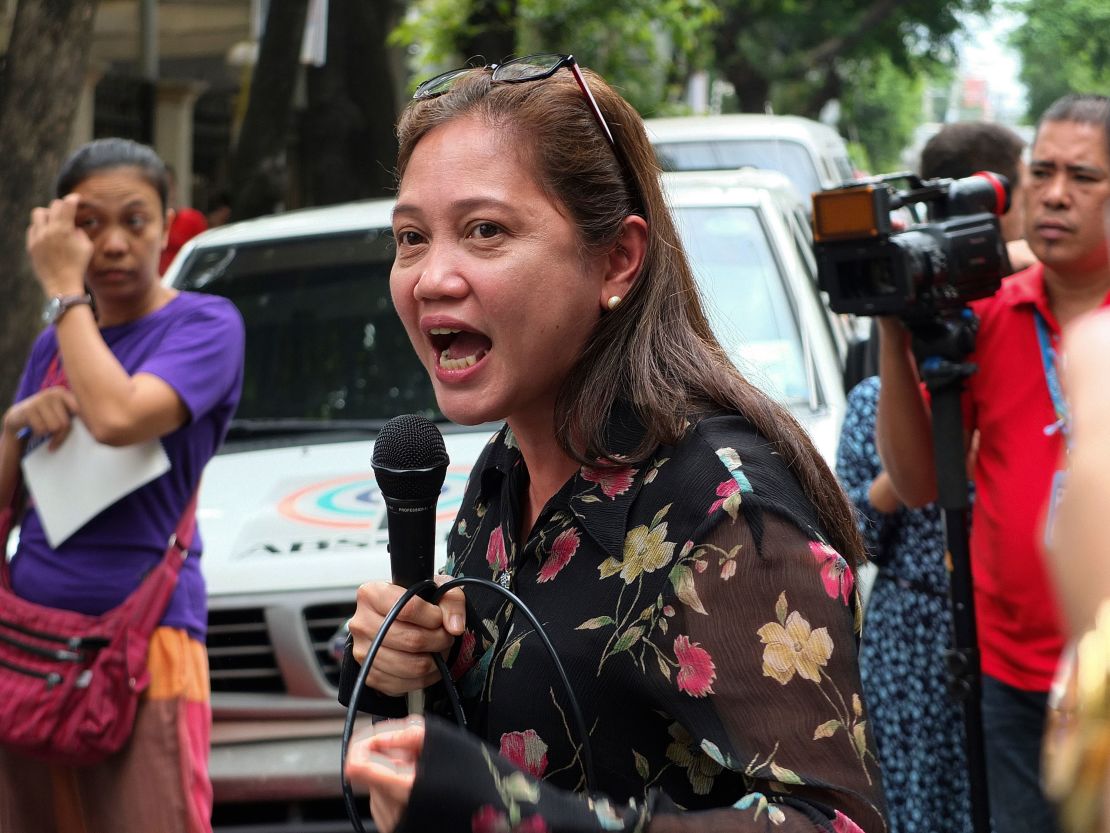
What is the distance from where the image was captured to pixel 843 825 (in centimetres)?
161

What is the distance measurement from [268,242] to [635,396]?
12.9ft

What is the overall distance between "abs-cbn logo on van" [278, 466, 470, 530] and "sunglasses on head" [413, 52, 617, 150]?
7.29ft

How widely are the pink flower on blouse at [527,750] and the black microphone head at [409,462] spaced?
32 centimetres

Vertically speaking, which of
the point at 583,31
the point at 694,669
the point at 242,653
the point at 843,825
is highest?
the point at 694,669

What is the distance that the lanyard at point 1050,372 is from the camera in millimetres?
3465

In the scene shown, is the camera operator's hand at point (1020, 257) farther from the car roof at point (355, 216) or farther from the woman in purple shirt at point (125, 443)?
the woman in purple shirt at point (125, 443)

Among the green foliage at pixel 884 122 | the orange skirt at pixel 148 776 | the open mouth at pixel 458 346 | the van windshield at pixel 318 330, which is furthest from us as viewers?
the green foliage at pixel 884 122

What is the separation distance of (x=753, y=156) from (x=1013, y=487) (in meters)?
6.56

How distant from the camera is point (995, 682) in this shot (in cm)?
361

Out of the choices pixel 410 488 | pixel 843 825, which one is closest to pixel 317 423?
pixel 410 488

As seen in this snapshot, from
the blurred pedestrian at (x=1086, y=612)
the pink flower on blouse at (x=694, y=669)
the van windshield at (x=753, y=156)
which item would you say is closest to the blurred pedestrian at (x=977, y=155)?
the pink flower on blouse at (x=694, y=669)

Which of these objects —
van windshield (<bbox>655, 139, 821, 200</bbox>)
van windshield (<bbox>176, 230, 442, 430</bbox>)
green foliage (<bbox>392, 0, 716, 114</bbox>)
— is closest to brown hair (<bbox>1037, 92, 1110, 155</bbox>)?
van windshield (<bbox>176, 230, 442, 430</bbox>)

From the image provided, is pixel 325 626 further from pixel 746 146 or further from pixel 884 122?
pixel 884 122

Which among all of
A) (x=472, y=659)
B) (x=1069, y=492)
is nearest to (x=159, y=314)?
(x=472, y=659)
